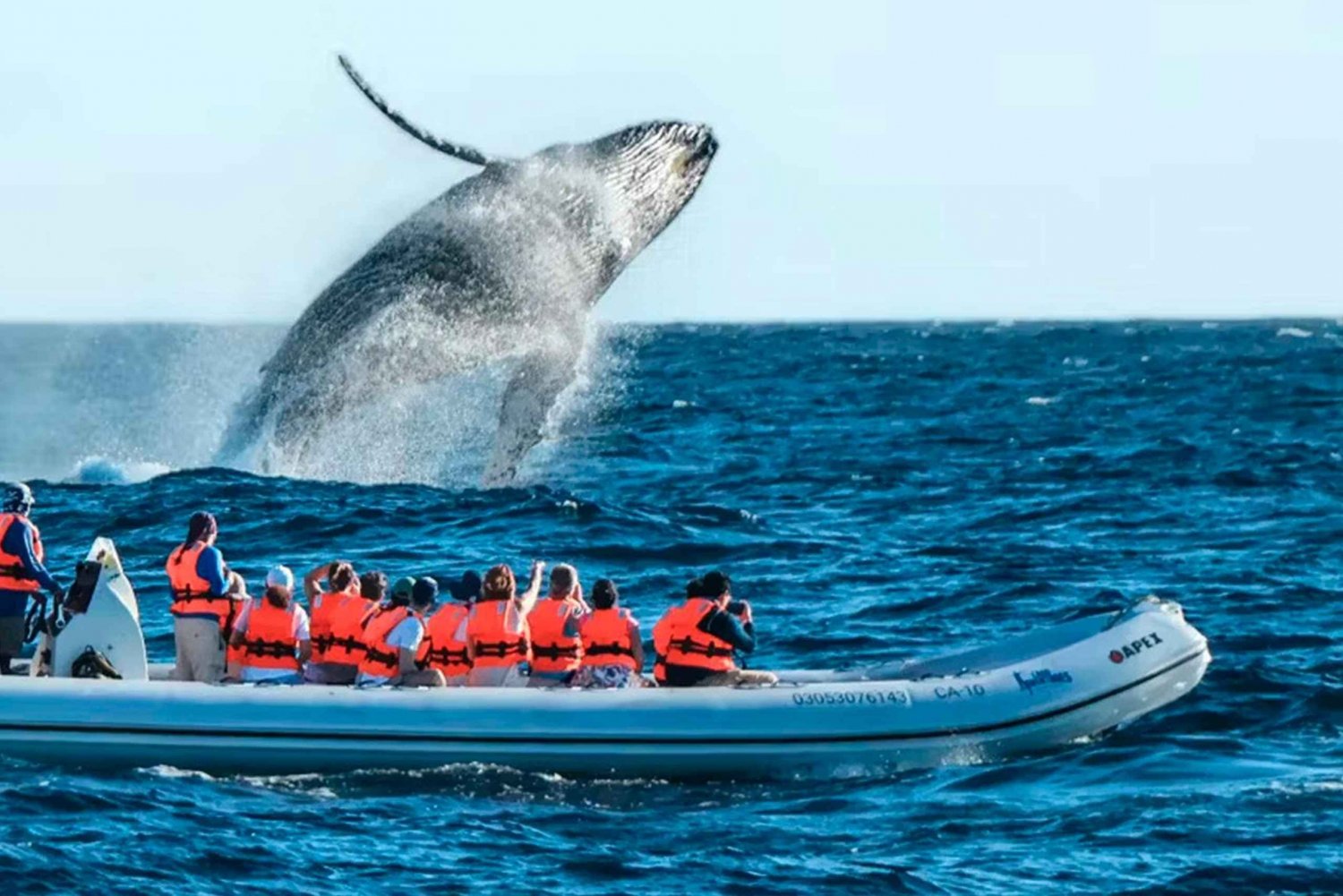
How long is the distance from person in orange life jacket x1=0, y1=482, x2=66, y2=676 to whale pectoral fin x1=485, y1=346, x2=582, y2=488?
28.3 feet

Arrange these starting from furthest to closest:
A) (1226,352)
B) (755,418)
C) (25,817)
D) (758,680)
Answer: (1226,352) → (755,418) → (758,680) → (25,817)

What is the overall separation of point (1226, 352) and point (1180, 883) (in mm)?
72519

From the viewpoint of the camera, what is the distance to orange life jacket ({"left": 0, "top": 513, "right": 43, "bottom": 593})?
13273mm

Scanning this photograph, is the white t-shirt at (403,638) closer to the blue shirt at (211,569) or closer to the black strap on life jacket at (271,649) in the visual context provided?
the black strap on life jacket at (271,649)

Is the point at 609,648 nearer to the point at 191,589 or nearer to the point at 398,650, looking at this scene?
the point at 398,650

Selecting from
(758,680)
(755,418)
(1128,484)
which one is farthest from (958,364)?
(758,680)

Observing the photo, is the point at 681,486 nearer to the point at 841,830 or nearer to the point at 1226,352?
the point at 841,830

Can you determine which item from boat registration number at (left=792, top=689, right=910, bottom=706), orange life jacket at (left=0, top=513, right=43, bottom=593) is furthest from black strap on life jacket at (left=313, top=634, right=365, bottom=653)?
boat registration number at (left=792, top=689, right=910, bottom=706)

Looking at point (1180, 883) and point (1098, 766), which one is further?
point (1098, 766)

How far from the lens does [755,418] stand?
44844 millimetres

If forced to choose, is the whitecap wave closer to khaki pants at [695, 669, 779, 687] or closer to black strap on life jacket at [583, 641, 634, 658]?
black strap on life jacket at [583, 641, 634, 658]

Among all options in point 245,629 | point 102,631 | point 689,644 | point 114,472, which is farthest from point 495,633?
point 114,472

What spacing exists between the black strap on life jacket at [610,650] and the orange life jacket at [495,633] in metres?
0.45

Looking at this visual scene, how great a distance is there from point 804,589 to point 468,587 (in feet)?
22.1
